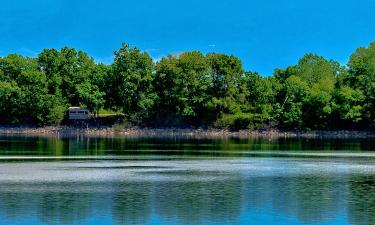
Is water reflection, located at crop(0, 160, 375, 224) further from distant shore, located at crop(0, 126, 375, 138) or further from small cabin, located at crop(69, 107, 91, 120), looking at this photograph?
small cabin, located at crop(69, 107, 91, 120)

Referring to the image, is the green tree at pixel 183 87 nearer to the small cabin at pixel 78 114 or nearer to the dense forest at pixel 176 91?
the dense forest at pixel 176 91

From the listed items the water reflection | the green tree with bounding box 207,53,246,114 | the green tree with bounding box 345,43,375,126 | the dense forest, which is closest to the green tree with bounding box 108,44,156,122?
the dense forest

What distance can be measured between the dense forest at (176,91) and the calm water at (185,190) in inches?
2258

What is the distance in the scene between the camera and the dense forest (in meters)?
112

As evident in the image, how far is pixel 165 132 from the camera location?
119 m

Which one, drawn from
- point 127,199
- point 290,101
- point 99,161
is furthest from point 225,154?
point 290,101

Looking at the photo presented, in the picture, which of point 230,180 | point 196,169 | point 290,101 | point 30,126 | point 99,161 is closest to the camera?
point 230,180

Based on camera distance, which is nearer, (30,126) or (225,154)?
(225,154)

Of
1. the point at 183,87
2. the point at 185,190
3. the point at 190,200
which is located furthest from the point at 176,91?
the point at 190,200

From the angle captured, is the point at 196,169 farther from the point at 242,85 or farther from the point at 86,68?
the point at 86,68

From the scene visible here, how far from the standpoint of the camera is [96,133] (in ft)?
391

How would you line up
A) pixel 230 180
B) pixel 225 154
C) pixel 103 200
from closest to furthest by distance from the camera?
pixel 103 200 → pixel 230 180 → pixel 225 154

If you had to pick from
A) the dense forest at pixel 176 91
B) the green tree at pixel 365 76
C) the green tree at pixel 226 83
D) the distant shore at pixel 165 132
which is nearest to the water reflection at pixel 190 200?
the green tree at pixel 365 76

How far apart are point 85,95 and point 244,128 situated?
28118mm
